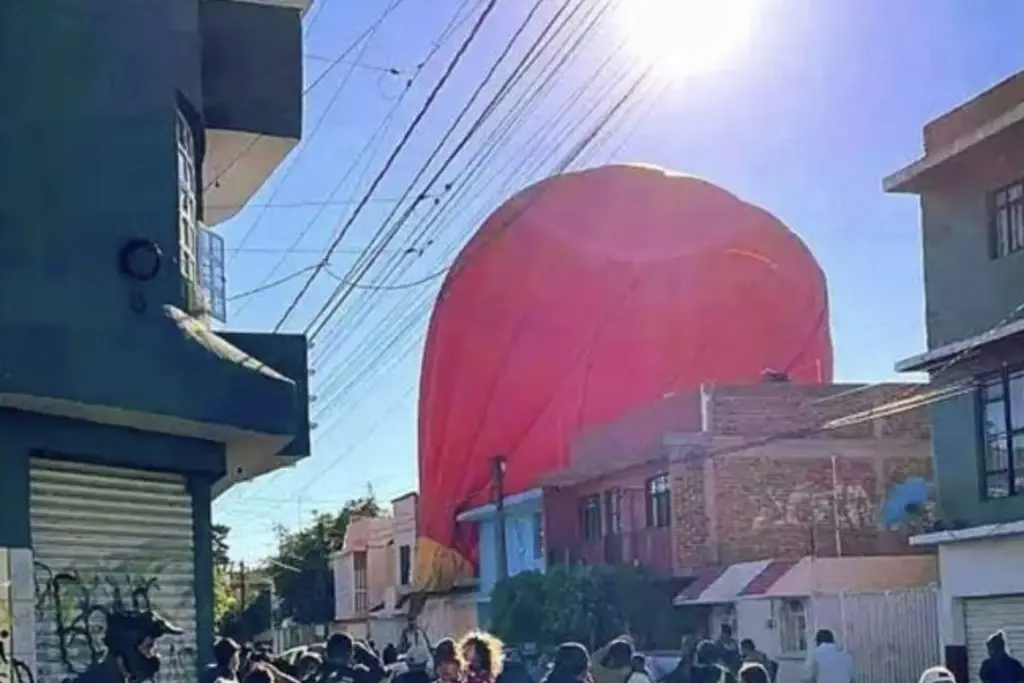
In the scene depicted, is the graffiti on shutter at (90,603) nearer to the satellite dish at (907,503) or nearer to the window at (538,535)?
the satellite dish at (907,503)

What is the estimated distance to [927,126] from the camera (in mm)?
27641

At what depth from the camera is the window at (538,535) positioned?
150ft

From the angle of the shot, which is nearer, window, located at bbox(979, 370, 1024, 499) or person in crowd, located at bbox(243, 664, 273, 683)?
person in crowd, located at bbox(243, 664, 273, 683)

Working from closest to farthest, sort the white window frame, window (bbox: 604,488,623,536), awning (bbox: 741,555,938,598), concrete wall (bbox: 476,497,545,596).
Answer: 1. awning (bbox: 741,555,938,598)
2. the white window frame
3. window (bbox: 604,488,623,536)
4. concrete wall (bbox: 476,497,545,596)

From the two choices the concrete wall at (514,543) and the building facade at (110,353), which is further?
the concrete wall at (514,543)

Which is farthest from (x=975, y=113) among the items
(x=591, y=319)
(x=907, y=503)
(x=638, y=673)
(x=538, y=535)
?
(x=591, y=319)

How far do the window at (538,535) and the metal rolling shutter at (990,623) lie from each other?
757 inches

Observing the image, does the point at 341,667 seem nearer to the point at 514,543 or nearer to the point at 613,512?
the point at 613,512

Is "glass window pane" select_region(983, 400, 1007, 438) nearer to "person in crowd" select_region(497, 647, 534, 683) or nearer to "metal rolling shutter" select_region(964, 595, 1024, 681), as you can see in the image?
"metal rolling shutter" select_region(964, 595, 1024, 681)

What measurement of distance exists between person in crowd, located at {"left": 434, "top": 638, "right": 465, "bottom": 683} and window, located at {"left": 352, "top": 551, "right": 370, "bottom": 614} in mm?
55714

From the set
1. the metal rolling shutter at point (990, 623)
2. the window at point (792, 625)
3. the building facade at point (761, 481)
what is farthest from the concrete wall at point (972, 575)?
the building facade at point (761, 481)

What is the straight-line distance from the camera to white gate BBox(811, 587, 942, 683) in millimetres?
29516

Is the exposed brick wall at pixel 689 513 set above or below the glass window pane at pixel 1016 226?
below

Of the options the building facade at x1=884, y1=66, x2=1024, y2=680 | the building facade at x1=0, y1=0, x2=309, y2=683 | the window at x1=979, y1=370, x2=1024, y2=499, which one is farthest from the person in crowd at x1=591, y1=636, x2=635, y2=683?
the window at x1=979, y1=370, x2=1024, y2=499
